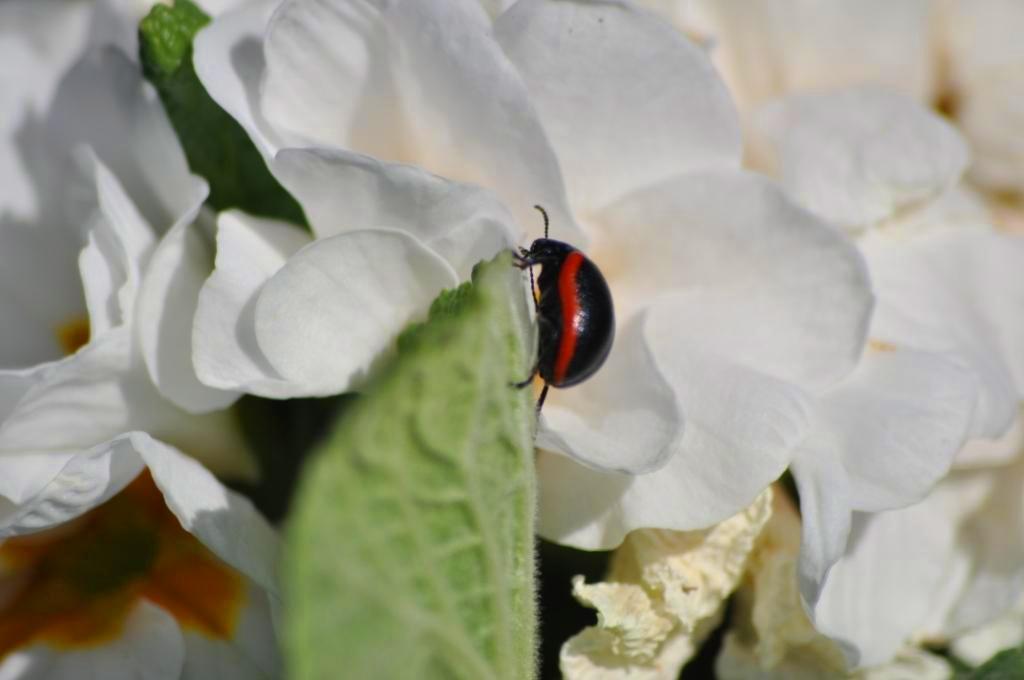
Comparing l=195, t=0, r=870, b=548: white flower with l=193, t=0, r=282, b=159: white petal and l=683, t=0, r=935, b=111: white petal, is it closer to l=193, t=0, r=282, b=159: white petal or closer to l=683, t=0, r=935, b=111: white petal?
l=193, t=0, r=282, b=159: white petal

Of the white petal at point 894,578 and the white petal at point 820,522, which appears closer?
the white petal at point 820,522

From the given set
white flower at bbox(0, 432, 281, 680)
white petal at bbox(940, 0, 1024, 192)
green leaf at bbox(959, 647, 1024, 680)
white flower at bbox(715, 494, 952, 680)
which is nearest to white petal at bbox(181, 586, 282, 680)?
white flower at bbox(0, 432, 281, 680)

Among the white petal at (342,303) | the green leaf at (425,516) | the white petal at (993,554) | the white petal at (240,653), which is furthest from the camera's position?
the white petal at (993,554)

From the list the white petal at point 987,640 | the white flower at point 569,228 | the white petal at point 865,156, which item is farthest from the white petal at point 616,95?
the white petal at point 987,640

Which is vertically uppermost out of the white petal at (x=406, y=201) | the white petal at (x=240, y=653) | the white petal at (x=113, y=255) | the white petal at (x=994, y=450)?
the white petal at (x=406, y=201)

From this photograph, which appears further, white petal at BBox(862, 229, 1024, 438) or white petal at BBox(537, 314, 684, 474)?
white petal at BBox(862, 229, 1024, 438)

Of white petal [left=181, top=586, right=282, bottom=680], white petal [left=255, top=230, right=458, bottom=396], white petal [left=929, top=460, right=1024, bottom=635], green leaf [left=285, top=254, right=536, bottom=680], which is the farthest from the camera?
white petal [left=929, top=460, right=1024, bottom=635]

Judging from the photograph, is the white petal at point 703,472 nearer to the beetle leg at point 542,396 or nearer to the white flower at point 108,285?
the beetle leg at point 542,396
